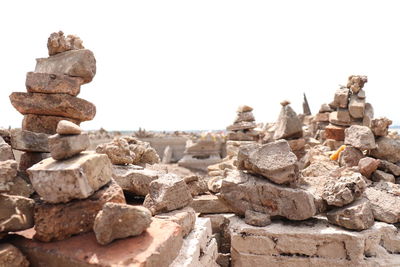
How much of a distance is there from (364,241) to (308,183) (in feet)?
2.92

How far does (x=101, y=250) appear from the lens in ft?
6.38

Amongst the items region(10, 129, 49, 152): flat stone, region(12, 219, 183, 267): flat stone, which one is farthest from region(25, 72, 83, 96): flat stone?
region(12, 219, 183, 267): flat stone

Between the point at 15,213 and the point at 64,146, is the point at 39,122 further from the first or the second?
the point at 15,213

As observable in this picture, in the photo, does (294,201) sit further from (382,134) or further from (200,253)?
(382,134)

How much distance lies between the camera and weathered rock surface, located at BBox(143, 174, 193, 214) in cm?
279

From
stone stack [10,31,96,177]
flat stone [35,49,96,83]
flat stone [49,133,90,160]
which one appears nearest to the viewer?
flat stone [49,133,90,160]

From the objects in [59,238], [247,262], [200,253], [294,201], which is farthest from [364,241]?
[59,238]

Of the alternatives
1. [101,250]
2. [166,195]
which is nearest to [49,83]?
[166,195]

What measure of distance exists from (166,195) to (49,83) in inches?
60.5

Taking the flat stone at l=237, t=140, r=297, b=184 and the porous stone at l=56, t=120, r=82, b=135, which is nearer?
the porous stone at l=56, t=120, r=82, b=135

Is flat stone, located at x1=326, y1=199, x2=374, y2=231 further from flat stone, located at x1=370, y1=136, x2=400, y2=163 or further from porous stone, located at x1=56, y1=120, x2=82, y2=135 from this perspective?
porous stone, located at x1=56, y1=120, x2=82, y2=135

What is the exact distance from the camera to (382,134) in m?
4.29

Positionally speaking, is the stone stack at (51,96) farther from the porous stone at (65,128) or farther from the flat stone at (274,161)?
the flat stone at (274,161)

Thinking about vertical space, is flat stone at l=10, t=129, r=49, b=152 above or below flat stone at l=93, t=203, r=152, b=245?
above
